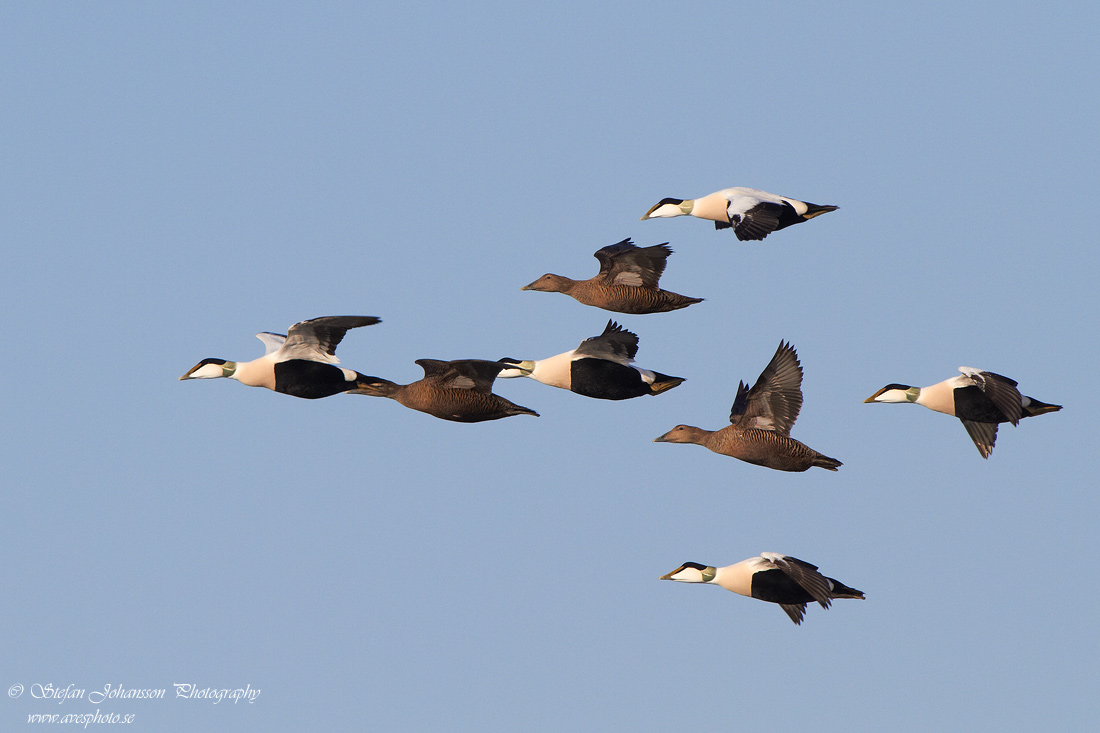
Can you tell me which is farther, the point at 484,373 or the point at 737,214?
the point at 737,214

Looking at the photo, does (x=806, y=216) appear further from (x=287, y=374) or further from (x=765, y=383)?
(x=287, y=374)

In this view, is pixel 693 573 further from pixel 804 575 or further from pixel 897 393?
pixel 897 393

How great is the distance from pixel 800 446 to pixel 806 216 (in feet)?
11.6

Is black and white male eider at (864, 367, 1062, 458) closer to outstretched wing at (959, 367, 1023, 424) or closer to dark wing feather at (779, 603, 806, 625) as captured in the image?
outstretched wing at (959, 367, 1023, 424)

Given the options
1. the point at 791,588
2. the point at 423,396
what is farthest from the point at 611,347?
the point at 791,588

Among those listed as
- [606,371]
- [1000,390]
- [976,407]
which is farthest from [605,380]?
[1000,390]

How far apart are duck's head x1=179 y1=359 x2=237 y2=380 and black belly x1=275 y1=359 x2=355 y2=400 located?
0.78 metres

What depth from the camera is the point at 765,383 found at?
59.7 feet

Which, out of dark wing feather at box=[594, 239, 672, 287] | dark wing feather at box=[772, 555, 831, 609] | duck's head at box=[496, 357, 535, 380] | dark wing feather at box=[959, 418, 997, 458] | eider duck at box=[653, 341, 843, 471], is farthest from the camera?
duck's head at box=[496, 357, 535, 380]

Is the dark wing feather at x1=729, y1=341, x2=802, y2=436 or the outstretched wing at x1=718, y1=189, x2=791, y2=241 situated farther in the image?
the outstretched wing at x1=718, y1=189, x2=791, y2=241

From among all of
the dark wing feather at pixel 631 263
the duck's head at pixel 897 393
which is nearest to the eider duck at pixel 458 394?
the dark wing feather at pixel 631 263

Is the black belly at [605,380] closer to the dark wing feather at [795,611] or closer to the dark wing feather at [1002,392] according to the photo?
the dark wing feather at [795,611]

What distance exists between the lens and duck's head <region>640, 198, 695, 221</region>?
2072cm

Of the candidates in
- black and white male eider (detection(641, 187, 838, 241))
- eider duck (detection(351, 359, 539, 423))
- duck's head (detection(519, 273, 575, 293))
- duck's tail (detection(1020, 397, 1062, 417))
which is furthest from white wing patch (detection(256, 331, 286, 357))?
duck's tail (detection(1020, 397, 1062, 417))
